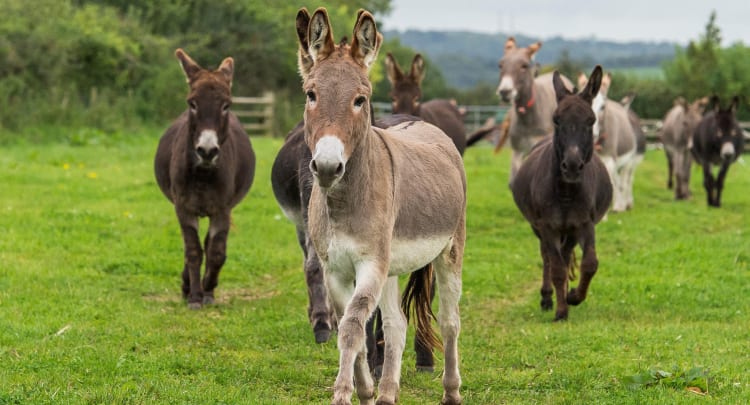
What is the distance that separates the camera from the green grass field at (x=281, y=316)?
244 inches

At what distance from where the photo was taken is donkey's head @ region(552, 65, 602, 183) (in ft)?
27.5

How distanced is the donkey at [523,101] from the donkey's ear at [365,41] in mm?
9791

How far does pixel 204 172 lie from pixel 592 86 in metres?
3.67

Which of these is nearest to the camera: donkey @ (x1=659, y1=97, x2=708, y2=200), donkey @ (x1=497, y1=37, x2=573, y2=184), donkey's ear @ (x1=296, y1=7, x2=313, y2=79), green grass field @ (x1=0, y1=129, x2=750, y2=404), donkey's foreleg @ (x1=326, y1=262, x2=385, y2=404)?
donkey's foreleg @ (x1=326, y1=262, x2=385, y2=404)

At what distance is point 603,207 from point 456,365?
370 cm

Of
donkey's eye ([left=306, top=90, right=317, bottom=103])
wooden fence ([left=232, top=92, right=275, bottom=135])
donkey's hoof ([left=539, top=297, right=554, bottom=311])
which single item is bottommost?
wooden fence ([left=232, top=92, right=275, bottom=135])

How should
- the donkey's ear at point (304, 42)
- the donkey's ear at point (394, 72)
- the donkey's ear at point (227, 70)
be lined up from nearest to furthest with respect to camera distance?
the donkey's ear at point (304, 42), the donkey's ear at point (227, 70), the donkey's ear at point (394, 72)

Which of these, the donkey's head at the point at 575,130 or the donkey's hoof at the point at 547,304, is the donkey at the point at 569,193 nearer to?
the donkey's head at the point at 575,130

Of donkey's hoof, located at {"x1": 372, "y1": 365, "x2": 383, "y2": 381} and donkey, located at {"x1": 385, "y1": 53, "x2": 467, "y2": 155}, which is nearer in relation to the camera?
donkey's hoof, located at {"x1": 372, "y1": 365, "x2": 383, "y2": 381}

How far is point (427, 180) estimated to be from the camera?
5.67 m

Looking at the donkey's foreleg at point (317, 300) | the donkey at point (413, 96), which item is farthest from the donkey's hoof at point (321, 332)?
the donkey at point (413, 96)

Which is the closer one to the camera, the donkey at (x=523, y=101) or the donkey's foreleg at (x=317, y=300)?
the donkey's foreleg at (x=317, y=300)

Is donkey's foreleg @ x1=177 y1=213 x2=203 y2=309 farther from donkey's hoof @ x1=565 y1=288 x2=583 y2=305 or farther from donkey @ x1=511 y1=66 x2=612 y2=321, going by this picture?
donkey's hoof @ x1=565 y1=288 x2=583 y2=305

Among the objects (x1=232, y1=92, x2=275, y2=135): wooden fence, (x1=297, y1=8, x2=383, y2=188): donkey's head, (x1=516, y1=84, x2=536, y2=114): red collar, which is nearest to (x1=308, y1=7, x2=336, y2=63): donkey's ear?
(x1=297, y1=8, x2=383, y2=188): donkey's head
